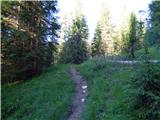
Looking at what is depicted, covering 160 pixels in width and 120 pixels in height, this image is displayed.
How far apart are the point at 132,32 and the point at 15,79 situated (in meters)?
27.6

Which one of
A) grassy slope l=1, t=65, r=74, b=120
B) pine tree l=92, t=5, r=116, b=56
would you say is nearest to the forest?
grassy slope l=1, t=65, r=74, b=120

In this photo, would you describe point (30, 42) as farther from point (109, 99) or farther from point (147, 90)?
point (147, 90)

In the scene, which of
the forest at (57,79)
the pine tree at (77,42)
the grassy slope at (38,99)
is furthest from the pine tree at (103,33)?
the grassy slope at (38,99)

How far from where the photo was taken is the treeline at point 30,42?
29797mm

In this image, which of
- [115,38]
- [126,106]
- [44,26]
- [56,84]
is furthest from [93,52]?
[126,106]

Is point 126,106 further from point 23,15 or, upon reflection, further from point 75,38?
point 75,38

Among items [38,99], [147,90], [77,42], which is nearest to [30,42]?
[38,99]

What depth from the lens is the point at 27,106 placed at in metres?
22.3

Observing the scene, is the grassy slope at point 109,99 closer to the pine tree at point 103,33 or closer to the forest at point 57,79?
the forest at point 57,79

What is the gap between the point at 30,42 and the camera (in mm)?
33000

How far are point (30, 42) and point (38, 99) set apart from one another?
11018 mm

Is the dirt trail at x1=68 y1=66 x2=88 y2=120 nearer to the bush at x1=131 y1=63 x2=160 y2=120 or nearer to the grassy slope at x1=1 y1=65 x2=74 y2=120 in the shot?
the grassy slope at x1=1 y1=65 x2=74 y2=120

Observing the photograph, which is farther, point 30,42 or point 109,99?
point 30,42

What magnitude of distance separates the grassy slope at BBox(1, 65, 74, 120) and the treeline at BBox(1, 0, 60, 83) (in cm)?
246
